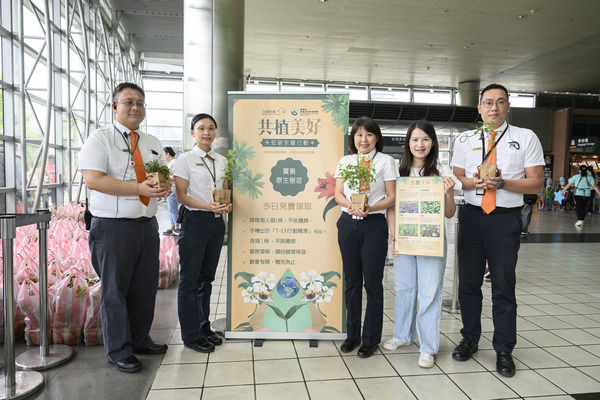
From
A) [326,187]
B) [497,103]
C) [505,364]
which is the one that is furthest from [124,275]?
[497,103]

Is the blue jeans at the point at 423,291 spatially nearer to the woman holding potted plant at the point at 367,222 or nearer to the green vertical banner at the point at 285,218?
the woman holding potted plant at the point at 367,222

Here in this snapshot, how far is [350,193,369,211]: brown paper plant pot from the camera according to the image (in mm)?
2488

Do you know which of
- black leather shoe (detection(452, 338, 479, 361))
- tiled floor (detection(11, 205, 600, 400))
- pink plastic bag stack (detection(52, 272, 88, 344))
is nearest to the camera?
tiled floor (detection(11, 205, 600, 400))

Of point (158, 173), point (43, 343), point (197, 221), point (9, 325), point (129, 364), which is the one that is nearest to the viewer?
point (9, 325)

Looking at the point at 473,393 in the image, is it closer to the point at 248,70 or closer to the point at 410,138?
the point at 410,138

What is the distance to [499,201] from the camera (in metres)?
2.56

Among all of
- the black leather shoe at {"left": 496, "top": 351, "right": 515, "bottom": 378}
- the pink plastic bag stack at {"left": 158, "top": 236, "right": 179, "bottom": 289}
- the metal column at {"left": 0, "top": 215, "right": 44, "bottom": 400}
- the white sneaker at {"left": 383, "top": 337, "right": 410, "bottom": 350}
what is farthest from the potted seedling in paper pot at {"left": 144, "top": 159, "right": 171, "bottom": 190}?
the black leather shoe at {"left": 496, "top": 351, "right": 515, "bottom": 378}

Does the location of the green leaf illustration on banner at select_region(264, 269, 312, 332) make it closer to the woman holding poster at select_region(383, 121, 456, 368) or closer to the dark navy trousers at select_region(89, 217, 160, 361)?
the woman holding poster at select_region(383, 121, 456, 368)

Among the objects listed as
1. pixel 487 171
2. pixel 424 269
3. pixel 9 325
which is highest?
pixel 487 171

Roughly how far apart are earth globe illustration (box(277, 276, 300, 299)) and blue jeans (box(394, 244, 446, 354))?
714 mm

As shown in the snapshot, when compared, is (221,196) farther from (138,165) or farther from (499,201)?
(499,201)

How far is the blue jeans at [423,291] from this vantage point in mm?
2655

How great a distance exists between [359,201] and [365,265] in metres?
0.47

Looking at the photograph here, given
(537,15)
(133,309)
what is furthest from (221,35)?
(537,15)
